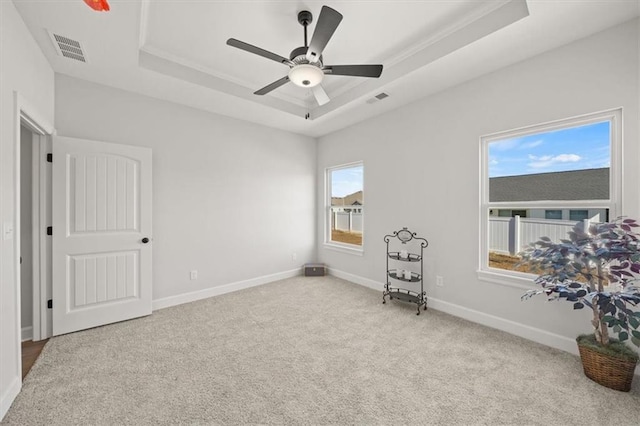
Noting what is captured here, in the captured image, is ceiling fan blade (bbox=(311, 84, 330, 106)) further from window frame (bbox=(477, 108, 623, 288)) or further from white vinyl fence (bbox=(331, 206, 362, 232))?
white vinyl fence (bbox=(331, 206, 362, 232))

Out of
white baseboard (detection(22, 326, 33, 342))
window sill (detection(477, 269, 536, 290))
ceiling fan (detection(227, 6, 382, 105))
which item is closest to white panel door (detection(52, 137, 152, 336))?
white baseboard (detection(22, 326, 33, 342))

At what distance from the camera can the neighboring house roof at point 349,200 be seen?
4586 millimetres

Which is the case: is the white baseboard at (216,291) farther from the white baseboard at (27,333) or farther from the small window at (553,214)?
the small window at (553,214)

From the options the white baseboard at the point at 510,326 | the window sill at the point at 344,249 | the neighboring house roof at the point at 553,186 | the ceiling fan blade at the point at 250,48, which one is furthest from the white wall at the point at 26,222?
the neighboring house roof at the point at 553,186

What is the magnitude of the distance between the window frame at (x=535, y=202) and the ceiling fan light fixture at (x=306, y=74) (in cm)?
200

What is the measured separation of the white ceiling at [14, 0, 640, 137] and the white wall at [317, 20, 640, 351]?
20cm

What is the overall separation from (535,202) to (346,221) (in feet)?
9.29

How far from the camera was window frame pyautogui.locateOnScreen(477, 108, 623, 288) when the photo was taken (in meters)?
2.15

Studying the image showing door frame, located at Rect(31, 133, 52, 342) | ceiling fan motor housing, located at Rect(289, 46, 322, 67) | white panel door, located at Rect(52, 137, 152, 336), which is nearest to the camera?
ceiling fan motor housing, located at Rect(289, 46, 322, 67)

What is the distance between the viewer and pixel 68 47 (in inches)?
92.7

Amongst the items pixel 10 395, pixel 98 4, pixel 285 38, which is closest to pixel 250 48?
pixel 285 38

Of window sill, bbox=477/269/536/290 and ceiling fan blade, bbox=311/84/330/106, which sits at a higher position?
ceiling fan blade, bbox=311/84/330/106

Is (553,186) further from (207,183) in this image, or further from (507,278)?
(207,183)

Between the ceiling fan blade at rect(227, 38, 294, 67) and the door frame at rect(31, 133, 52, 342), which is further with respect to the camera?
the door frame at rect(31, 133, 52, 342)
